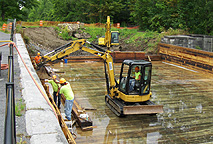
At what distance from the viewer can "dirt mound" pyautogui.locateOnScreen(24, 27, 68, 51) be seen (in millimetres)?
28531

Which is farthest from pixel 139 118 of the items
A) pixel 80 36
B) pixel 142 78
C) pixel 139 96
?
pixel 80 36

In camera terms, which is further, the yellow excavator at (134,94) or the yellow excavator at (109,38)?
the yellow excavator at (109,38)

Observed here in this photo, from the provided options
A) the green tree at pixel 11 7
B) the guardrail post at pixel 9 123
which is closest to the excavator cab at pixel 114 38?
the guardrail post at pixel 9 123

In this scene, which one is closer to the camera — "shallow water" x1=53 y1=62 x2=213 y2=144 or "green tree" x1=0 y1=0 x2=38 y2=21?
"shallow water" x1=53 y1=62 x2=213 y2=144

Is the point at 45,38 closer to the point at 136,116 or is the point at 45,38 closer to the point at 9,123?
the point at 136,116

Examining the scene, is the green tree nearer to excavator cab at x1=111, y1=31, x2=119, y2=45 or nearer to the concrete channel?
the concrete channel

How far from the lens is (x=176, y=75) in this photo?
18.6 meters

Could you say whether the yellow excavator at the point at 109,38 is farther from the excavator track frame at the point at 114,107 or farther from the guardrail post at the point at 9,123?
the guardrail post at the point at 9,123

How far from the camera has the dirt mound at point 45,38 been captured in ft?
93.6

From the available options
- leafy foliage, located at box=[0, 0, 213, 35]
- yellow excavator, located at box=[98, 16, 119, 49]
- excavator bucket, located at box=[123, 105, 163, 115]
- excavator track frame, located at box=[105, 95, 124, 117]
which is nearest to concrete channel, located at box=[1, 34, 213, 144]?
excavator track frame, located at box=[105, 95, 124, 117]

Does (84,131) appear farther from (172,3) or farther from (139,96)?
(172,3)

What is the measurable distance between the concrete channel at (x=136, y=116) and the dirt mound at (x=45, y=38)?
1196 centimetres

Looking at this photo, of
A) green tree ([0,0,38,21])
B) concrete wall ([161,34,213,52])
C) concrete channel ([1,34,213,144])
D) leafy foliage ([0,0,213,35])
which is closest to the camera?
concrete channel ([1,34,213,144])

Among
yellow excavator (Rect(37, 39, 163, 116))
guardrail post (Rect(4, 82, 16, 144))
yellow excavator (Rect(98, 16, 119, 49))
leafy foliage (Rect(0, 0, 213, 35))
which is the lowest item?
yellow excavator (Rect(37, 39, 163, 116))
